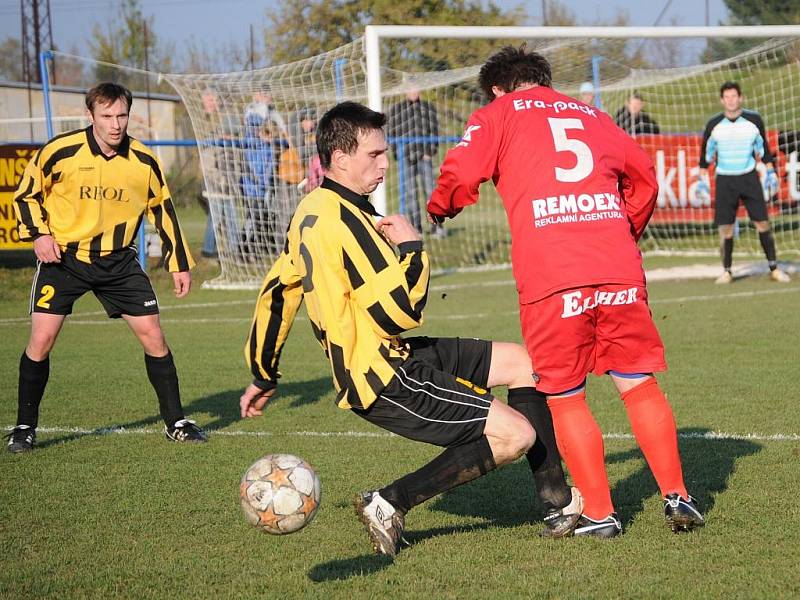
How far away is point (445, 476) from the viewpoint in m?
4.22

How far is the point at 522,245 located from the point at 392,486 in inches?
42.2

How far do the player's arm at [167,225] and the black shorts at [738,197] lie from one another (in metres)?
7.73

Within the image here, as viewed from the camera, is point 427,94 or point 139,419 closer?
point 139,419

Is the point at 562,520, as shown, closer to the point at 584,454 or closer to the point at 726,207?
the point at 584,454

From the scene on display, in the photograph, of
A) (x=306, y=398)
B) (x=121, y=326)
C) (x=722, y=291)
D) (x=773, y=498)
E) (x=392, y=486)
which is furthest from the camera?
(x=722, y=291)

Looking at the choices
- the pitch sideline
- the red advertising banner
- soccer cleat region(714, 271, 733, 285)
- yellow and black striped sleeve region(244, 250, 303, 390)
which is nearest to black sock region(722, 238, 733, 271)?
soccer cleat region(714, 271, 733, 285)

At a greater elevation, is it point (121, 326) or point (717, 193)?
point (717, 193)

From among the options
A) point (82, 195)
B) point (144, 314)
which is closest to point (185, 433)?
point (144, 314)

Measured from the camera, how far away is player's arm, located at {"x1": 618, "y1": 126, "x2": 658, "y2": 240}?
442 cm

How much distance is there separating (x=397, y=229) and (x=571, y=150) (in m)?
0.80

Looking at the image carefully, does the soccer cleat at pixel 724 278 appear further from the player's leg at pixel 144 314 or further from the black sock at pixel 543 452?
the black sock at pixel 543 452

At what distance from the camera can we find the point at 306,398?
24.8 feet

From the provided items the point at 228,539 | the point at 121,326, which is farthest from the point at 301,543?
the point at 121,326

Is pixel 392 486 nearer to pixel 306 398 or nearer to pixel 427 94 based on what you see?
pixel 306 398
